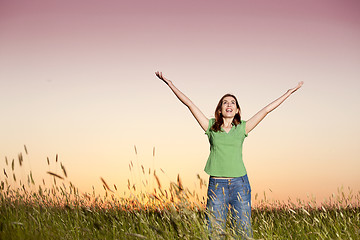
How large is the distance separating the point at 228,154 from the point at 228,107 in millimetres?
606

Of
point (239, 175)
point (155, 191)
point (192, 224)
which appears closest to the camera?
point (192, 224)

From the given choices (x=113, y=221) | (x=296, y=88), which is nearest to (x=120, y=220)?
(x=113, y=221)

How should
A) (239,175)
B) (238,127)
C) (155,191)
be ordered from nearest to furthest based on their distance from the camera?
(155,191) → (239,175) → (238,127)

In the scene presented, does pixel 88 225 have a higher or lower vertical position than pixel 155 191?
lower

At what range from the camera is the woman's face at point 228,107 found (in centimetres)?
466

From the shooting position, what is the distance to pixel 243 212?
13.7 feet

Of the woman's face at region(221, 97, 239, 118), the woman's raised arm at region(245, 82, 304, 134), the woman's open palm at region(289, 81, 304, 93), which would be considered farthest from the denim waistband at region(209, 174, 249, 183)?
the woman's open palm at region(289, 81, 304, 93)

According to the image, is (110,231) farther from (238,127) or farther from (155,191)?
(238,127)

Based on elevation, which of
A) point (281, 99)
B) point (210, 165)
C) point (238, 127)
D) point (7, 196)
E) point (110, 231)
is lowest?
point (110, 231)

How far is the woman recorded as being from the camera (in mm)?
4230

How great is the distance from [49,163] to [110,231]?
102cm

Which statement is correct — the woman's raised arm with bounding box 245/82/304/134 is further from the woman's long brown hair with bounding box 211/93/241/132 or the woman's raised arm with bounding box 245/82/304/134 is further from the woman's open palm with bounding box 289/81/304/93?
the woman's open palm with bounding box 289/81/304/93

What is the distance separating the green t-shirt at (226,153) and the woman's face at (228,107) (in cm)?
17

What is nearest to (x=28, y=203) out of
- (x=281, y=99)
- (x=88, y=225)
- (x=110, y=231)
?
(x=88, y=225)
